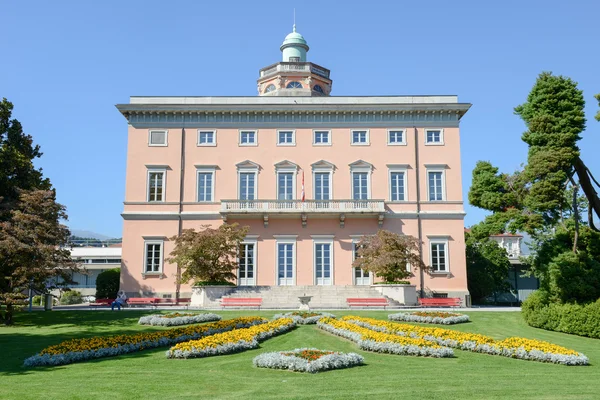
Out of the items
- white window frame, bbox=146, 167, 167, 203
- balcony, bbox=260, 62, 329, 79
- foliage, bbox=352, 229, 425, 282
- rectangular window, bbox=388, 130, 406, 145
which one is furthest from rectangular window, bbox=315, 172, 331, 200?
balcony, bbox=260, 62, 329, 79

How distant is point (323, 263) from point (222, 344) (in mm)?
20453

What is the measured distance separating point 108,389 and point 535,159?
16.1 metres

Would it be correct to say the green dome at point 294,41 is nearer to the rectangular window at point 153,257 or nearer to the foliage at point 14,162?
the rectangular window at point 153,257

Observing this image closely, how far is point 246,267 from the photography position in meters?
33.8

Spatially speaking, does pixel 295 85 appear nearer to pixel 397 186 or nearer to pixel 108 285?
pixel 397 186

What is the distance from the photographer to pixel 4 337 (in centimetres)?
1797

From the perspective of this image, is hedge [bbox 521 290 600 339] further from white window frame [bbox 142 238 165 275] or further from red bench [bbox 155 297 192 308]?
white window frame [bbox 142 238 165 275]

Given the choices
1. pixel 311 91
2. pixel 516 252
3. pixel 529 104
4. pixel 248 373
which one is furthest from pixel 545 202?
pixel 516 252

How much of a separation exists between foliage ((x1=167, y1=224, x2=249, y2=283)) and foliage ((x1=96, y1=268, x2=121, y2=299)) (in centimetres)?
796

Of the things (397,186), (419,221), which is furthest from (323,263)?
(397,186)

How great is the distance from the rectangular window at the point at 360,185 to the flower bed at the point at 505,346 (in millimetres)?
18298

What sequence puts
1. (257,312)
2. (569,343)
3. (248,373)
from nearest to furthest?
(248,373) < (569,343) < (257,312)

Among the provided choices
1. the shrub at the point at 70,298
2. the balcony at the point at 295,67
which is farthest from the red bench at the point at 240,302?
the balcony at the point at 295,67

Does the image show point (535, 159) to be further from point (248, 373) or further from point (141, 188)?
point (141, 188)
